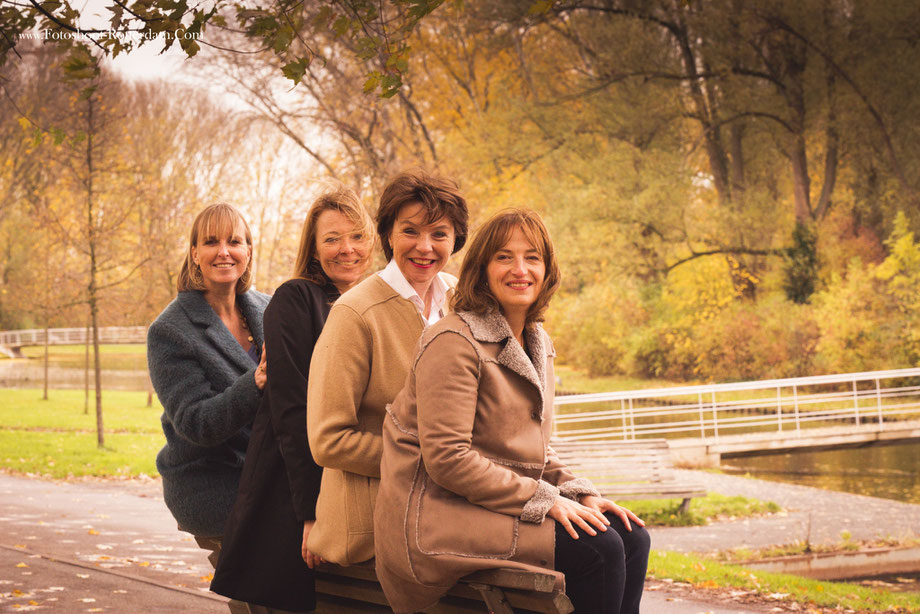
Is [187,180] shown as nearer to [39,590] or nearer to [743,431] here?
[743,431]

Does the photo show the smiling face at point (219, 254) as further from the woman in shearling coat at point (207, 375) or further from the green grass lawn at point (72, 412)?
the green grass lawn at point (72, 412)

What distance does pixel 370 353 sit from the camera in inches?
111

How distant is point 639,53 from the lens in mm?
27453

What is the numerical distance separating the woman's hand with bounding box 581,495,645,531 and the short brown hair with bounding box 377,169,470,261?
0.93 m

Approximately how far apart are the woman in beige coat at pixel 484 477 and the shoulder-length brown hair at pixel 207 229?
1456 mm

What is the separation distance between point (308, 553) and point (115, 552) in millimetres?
4837

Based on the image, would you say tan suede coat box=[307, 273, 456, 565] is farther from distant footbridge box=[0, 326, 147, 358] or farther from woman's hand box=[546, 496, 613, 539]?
distant footbridge box=[0, 326, 147, 358]

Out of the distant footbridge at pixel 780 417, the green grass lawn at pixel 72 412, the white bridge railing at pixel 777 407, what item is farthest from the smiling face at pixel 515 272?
the green grass lawn at pixel 72 412

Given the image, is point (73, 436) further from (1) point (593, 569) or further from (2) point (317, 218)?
(1) point (593, 569)

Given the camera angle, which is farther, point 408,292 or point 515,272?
point 408,292

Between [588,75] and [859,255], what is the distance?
9.58m

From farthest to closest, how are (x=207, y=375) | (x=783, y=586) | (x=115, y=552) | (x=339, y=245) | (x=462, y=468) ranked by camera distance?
(x=783, y=586) < (x=115, y=552) < (x=207, y=375) < (x=339, y=245) < (x=462, y=468)

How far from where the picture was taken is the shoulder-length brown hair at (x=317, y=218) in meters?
3.24

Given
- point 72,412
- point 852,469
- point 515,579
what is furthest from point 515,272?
point 72,412
